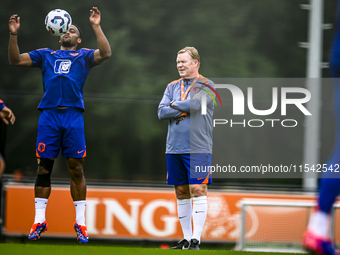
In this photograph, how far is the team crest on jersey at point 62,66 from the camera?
382 cm

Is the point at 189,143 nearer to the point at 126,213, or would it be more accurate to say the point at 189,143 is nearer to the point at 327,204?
the point at 327,204

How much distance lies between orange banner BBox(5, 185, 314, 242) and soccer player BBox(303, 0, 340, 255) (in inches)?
195

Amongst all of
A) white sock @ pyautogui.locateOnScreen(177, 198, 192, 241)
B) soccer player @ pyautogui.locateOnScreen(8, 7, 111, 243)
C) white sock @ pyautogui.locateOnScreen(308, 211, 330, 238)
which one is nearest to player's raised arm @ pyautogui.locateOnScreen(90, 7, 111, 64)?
soccer player @ pyautogui.locateOnScreen(8, 7, 111, 243)

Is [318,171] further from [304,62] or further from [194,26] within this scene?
[194,26]

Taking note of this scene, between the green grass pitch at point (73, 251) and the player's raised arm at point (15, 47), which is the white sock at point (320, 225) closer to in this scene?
the green grass pitch at point (73, 251)

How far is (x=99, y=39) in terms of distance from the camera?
379cm

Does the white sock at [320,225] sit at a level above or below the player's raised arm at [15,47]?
below

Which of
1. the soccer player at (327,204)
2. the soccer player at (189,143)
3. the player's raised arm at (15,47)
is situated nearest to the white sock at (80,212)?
the soccer player at (189,143)

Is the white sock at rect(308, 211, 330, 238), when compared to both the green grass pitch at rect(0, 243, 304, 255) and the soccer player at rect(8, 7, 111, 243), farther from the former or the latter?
the soccer player at rect(8, 7, 111, 243)

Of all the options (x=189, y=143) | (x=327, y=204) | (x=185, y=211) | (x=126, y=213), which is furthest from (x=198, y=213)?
(x=126, y=213)

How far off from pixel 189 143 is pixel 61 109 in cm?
113

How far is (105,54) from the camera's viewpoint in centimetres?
387

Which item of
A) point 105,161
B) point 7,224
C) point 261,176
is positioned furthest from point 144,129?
point 7,224

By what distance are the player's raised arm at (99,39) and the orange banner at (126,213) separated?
385 centimetres
